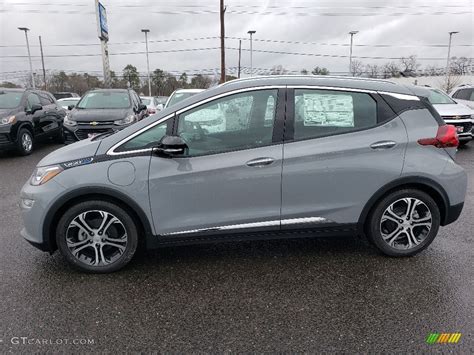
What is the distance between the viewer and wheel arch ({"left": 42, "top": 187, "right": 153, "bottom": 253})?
3318mm

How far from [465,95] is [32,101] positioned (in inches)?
527

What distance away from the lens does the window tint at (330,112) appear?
3525 millimetres

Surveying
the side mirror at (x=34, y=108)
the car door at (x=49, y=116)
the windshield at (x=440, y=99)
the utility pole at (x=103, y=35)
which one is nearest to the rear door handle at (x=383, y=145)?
the windshield at (x=440, y=99)

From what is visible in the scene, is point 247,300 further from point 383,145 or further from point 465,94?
point 465,94

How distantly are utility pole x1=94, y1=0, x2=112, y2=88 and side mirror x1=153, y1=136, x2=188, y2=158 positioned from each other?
65.9ft

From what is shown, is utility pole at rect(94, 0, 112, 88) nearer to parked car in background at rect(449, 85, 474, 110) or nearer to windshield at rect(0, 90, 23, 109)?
windshield at rect(0, 90, 23, 109)

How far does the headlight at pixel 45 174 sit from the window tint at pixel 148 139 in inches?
22.4

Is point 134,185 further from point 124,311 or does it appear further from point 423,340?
point 423,340

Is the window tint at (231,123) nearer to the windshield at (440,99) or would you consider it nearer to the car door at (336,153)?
the car door at (336,153)

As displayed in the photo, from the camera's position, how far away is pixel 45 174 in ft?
11.2

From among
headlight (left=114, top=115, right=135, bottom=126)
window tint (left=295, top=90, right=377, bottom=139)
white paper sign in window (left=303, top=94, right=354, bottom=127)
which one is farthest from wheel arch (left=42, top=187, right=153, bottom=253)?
headlight (left=114, top=115, right=135, bottom=126)

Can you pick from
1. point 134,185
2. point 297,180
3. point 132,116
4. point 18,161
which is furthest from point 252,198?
point 18,161

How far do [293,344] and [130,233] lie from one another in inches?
66.8

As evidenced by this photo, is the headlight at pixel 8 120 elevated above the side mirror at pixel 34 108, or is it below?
below
